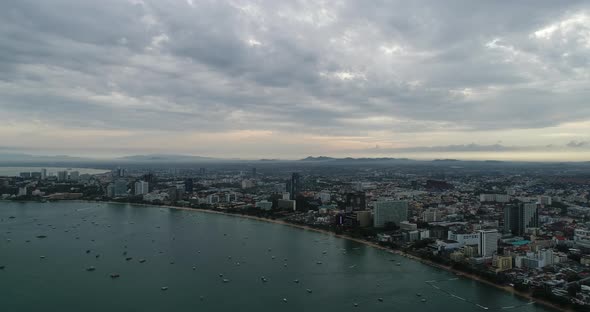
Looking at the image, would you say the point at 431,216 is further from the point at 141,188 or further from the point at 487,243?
the point at 141,188

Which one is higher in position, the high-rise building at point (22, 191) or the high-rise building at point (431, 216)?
the high-rise building at point (22, 191)

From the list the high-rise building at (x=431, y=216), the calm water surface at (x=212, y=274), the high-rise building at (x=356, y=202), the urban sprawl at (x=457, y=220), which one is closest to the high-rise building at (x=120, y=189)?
the urban sprawl at (x=457, y=220)

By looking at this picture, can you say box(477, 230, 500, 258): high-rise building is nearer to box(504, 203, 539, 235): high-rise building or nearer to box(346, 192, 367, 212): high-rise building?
box(504, 203, 539, 235): high-rise building

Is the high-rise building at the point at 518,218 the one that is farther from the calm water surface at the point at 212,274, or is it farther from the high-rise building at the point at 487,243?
the calm water surface at the point at 212,274

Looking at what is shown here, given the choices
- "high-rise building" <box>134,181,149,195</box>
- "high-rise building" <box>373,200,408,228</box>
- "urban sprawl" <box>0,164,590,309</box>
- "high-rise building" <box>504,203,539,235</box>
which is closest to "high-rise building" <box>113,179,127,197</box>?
"urban sprawl" <box>0,164,590,309</box>

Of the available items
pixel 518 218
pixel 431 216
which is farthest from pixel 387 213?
pixel 518 218

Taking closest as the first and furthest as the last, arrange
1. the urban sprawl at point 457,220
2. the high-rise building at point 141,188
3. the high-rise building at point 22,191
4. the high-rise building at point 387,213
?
1. the urban sprawl at point 457,220
2. the high-rise building at point 387,213
3. the high-rise building at point 22,191
4. the high-rise building at point 141,188
